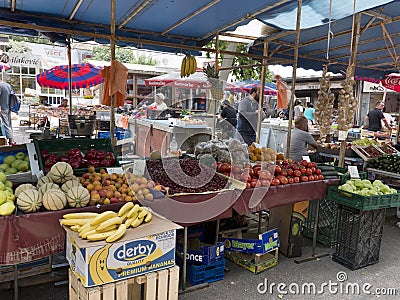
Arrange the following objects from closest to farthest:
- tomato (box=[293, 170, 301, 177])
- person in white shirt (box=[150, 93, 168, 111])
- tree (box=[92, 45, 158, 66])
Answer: tomato (box=[293, 170, 301, 177]) → person in white shirt (box=[150, 93, 168, 111]) → tree (box=[92, 45, 158, 66])

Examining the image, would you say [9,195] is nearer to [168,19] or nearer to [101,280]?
[101,280]

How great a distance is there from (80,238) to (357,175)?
11.2 ft

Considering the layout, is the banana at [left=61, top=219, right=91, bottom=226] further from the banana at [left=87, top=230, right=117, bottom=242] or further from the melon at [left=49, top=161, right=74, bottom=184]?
the melon at [left=49, top=161, right=74, bottom=184]

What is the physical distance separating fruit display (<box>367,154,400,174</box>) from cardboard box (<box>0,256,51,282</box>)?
5.13 metres

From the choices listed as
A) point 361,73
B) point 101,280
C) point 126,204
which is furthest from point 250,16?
point 361,73

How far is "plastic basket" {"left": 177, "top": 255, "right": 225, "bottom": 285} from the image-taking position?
10.7 feet

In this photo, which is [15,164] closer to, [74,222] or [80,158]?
[80,158]

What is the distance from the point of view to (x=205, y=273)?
3.29 m

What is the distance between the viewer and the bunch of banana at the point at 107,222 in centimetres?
216

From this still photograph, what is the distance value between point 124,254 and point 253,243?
69.4 inches

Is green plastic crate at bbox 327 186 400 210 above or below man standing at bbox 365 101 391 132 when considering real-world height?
below

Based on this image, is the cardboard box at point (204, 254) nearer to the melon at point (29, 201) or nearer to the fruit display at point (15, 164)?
the melon at point (29, 201)

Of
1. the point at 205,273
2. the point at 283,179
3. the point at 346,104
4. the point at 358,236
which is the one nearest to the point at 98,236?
the point at 205,273

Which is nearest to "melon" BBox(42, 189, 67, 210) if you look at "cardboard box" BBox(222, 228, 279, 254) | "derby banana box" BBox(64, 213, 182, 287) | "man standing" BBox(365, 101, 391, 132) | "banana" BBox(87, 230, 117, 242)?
"derby banana box" BBox(64, 213, 182, 287)
